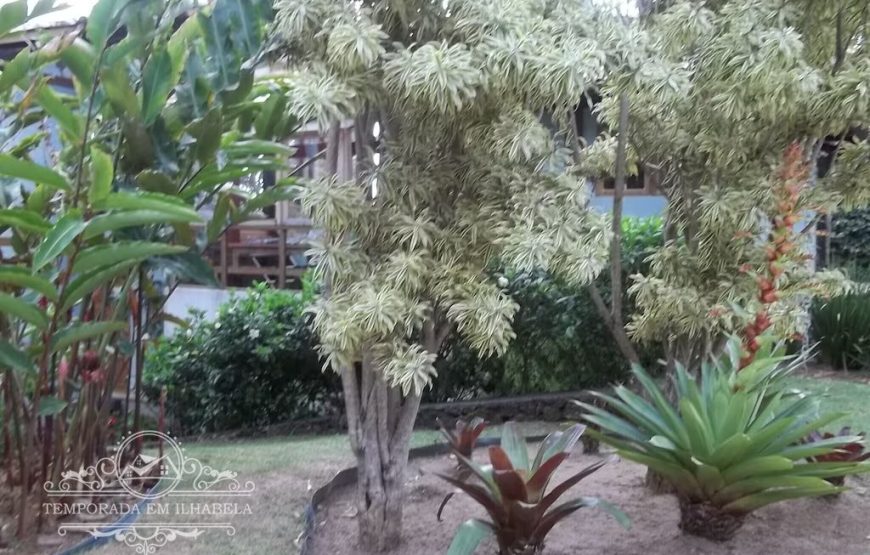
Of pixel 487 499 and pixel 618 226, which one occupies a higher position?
pixel 618 226

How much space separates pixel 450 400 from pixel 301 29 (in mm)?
5329

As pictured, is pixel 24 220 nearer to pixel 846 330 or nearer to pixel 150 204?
pixel 150 204

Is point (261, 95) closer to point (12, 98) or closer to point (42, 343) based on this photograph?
point (12, 98)

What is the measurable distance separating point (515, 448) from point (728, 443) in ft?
3.16

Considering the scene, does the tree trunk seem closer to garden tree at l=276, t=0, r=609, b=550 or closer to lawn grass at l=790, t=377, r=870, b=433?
garden tree at l=276, t=0, r=609, b=550

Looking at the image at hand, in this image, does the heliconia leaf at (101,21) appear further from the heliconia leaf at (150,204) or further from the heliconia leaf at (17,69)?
the heliconia leaf at (150,204)

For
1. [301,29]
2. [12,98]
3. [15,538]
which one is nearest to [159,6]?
[301,29]

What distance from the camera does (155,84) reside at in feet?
12.9

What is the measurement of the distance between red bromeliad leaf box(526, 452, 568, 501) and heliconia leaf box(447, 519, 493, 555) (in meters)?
0.24

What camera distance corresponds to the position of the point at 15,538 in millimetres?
3773

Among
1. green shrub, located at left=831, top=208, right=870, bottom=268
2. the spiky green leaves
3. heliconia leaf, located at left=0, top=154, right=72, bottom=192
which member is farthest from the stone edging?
green shrub, located at left=831, top=208, right=870, bottom=268

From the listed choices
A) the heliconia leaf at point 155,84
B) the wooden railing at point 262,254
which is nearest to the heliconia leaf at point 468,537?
the heliconia leaf at point 155,84

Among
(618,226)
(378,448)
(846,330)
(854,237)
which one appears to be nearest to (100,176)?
(378,448)

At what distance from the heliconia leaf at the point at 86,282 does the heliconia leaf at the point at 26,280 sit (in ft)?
0.41
